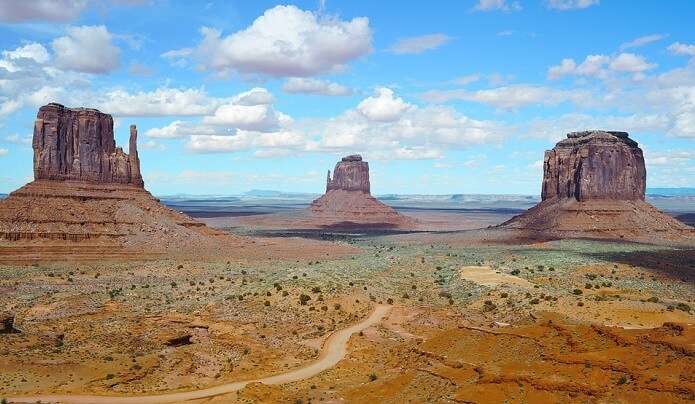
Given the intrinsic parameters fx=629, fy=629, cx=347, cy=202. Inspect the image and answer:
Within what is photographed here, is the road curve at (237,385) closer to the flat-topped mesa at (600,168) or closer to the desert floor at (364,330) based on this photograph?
the desert floor at (364,330)

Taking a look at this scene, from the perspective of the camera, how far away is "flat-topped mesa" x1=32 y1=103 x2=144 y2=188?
312 feet

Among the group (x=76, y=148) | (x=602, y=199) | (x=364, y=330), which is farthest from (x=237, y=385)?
(x=602, y=199)

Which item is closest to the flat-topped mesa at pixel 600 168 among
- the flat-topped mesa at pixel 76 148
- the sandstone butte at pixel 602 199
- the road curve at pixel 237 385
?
the sandstone butte at pixel 602 199

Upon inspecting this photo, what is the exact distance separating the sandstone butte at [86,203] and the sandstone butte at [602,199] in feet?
228

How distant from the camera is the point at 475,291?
184 feet

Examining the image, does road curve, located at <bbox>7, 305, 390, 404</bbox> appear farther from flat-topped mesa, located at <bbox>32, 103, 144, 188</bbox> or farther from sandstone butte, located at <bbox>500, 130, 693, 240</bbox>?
sandstone butte, located at <bbox>500, 130, 693, 240</bbox>

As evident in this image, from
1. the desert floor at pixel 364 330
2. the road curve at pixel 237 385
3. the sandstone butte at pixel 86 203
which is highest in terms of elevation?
the sandstone butte at pixel 86 203

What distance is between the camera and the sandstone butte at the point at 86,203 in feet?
285

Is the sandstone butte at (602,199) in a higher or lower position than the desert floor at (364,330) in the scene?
higher

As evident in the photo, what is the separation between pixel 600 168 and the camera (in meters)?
129

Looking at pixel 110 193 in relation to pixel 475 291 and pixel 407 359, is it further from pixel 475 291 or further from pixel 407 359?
pixel 407 359

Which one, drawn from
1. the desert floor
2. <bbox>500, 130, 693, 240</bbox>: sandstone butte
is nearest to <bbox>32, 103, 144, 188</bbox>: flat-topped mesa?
the desert floor

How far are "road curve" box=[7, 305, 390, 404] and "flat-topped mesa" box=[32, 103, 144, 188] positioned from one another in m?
68.8

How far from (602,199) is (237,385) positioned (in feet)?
378
